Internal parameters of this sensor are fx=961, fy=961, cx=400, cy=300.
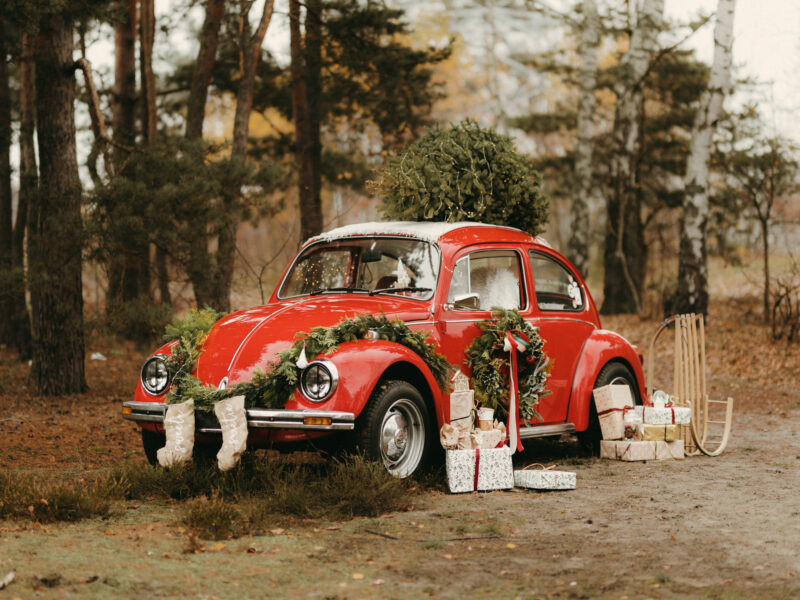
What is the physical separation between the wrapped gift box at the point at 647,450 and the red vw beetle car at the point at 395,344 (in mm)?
376

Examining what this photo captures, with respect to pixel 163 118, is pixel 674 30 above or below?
above

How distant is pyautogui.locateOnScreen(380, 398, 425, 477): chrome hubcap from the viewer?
6.95 metres

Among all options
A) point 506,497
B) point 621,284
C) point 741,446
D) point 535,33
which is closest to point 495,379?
point 506,497

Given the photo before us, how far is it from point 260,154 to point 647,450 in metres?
18.7

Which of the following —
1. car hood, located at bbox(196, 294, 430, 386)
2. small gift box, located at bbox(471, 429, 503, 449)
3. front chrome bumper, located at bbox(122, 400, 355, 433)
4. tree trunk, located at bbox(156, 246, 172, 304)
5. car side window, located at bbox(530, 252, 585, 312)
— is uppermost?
tree trunk, located at bbox(156, 246, 172, 304)

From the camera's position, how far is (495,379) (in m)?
7.86

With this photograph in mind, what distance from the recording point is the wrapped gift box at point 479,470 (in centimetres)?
704

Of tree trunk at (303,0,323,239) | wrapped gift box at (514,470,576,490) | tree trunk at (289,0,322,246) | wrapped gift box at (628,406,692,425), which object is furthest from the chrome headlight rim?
tree trunk at (289,0,322,246)

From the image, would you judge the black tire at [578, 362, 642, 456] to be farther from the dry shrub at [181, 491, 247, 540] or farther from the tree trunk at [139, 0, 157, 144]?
the tree trunk at [139, 0, 157, 144]

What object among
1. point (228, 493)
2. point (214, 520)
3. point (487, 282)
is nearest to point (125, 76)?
point (487, 282)

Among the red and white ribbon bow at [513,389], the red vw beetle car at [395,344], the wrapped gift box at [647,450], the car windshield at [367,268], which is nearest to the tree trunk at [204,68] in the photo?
the car windshield at [367,268]

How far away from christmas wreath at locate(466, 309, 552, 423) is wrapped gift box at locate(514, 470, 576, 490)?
0.79 m

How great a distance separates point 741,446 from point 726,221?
17.3 m

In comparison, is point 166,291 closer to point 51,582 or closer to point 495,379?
point 495,379
